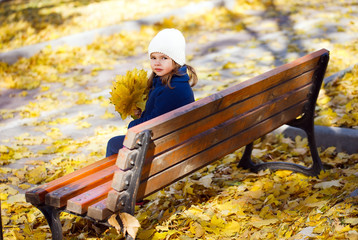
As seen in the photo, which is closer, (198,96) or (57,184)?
(57,184)

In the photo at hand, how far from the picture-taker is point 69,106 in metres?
5.78

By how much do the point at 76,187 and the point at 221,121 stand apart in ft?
2.90

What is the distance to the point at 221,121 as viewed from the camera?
2.79 meters

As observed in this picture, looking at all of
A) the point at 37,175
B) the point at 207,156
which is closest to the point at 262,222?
the point at 207,156

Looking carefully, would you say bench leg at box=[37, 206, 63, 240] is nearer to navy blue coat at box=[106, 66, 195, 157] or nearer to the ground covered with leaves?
the ground covered with leaves

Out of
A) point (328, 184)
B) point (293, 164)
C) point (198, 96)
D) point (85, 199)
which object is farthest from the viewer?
point (198, 96)

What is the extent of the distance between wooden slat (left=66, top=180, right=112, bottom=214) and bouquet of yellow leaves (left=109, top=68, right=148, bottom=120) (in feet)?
2.30

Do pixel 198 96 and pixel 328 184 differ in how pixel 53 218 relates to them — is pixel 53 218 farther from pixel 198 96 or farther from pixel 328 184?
pixel 198 96

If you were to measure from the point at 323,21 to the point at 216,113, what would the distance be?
6.72 m

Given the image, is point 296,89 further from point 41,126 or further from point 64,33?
point 64,33

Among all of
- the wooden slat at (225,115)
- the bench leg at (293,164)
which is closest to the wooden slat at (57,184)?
the wooden slat at (225,115)

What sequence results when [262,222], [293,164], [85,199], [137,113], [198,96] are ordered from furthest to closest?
[198,96]
[293,164]
[137,113]
[262,222]
[85,199]

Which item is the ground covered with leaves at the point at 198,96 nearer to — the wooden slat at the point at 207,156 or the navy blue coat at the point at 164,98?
the wooden slat at the point at 207,156

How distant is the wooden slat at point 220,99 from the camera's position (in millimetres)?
2261
